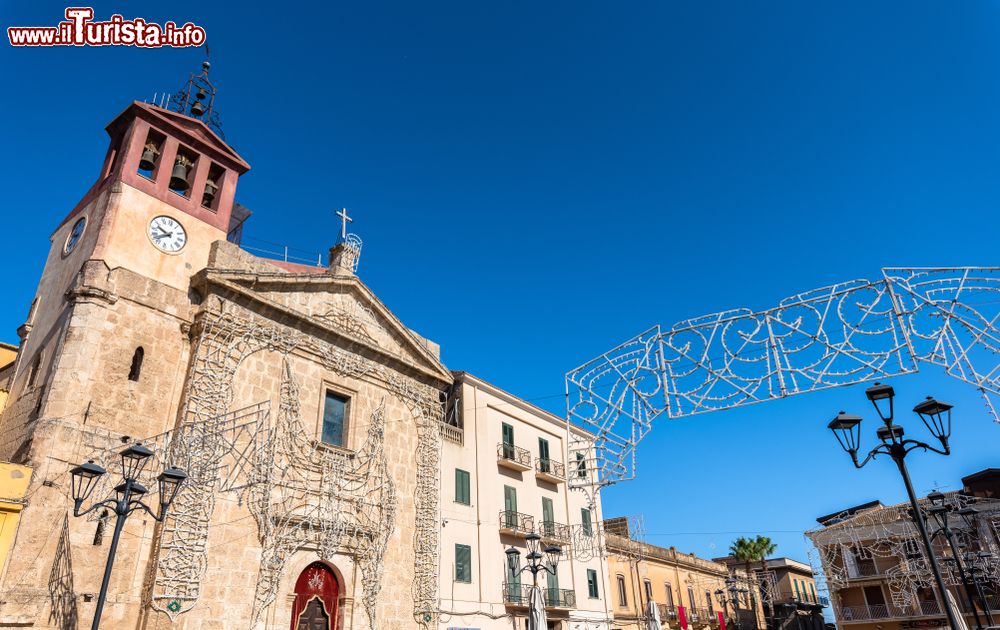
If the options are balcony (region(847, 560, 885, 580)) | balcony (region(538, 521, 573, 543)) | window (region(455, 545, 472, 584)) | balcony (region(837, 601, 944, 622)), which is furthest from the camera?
balcony (region(847, 560, 885, 580))

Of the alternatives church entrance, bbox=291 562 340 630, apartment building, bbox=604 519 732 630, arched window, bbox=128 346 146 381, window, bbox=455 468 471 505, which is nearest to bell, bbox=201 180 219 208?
arched window, bbox=128 346 146 381

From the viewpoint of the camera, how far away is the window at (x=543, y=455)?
91.0 ft

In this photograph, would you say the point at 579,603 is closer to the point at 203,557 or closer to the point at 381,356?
the point at 381,356

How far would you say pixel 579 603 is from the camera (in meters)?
26.6

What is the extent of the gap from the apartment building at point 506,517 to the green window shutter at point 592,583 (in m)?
0.04

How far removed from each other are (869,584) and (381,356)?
34.8 metres

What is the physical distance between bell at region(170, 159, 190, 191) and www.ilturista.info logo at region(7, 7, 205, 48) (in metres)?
3.23

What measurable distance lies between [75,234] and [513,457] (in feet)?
53.7

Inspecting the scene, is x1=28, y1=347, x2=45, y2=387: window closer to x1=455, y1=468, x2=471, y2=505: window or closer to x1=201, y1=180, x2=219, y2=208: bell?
x1=201, y1=180, x2=219, y2=208: bell

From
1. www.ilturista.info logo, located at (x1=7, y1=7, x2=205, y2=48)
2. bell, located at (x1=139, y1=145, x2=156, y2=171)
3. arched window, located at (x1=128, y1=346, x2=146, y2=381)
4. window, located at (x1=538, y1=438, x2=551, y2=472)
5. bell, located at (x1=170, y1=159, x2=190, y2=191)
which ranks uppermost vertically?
www.ilturista.info logo, located at (x1=7, y1=7, x2=205, y2=48)

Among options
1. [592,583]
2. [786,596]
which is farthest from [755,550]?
[592,583]

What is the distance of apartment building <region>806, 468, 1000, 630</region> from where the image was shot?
3584cm

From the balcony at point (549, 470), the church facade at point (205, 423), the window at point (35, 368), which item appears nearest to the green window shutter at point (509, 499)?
the balcony at point (549, 470)

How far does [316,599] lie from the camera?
17750mm
